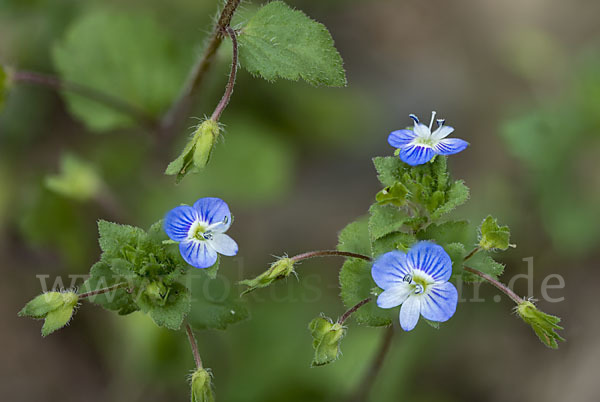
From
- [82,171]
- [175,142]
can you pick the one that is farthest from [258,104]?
[82,171]

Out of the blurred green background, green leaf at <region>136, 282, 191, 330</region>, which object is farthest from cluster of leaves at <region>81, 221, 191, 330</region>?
the blurred green background

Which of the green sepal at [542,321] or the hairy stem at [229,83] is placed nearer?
the green sepal at [542,321]

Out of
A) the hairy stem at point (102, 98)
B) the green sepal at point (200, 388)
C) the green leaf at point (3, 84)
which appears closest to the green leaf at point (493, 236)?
the green sepal at point (200, 388)

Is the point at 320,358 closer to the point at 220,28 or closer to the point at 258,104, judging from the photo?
the point at 220,28

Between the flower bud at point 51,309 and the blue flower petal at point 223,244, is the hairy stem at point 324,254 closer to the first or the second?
the blue flower petal at point 223,244

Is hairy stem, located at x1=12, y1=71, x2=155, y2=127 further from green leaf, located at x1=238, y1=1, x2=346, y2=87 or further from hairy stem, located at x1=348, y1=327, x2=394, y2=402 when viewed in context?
hairy stem, located at x1=348, y1=327, x2=394, y2=402

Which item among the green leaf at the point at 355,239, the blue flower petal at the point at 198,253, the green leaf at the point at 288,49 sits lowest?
the blue flower petal at the point at 198,253

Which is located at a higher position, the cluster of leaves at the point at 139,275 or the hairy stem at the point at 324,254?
the hairy stem at the point at 324,254

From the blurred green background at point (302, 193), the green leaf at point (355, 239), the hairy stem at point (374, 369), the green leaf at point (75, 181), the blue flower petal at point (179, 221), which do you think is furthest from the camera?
the blurred green background at point (302, 193)
